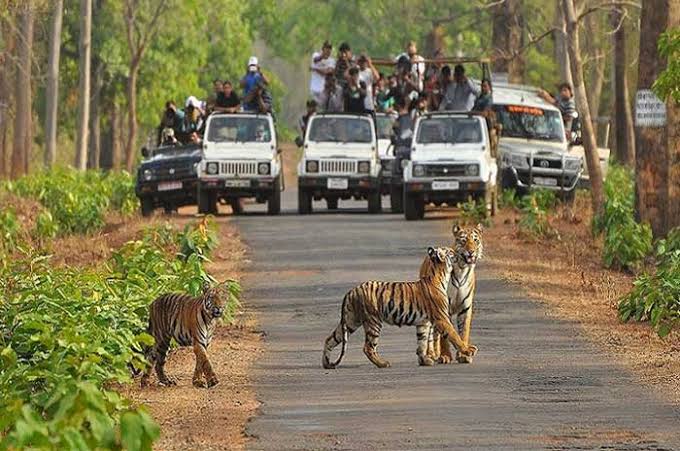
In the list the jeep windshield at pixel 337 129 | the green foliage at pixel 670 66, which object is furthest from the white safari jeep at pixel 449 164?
the green foliage at pixel 670 66

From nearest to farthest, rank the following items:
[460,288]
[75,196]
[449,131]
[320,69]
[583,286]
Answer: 1. [460,288]
2. [583,286]
3. [449,131]
4. [75,196]
5. [320,69]

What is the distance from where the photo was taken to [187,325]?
16359mm

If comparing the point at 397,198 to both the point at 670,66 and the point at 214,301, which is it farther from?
the point at 214,301

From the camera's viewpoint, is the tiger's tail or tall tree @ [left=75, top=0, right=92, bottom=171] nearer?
the tiger's tail

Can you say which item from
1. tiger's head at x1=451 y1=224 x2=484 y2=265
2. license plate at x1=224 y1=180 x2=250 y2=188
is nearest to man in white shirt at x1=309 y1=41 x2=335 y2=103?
license plate at x1=224 y1=180 x2=250 y2=188

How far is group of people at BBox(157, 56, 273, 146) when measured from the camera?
1583 inches

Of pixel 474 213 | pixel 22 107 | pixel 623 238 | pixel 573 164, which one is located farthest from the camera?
pixel 22 107

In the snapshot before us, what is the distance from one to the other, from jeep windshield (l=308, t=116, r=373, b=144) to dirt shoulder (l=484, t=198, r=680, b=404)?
2965 millimetres

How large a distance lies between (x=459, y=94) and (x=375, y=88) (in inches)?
111

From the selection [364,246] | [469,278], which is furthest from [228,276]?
[469,278]

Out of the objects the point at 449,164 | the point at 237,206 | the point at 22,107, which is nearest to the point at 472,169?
the point at 449,164

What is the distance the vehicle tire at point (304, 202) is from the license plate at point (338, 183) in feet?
2.49

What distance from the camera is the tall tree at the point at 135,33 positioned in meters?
63.8

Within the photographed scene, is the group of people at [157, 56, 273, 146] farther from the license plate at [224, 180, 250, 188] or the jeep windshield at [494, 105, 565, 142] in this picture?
the jeep windshield at [494, 105, 565, 142]
